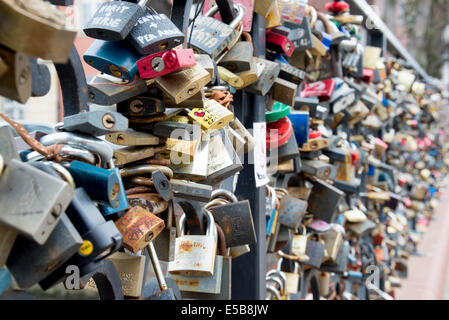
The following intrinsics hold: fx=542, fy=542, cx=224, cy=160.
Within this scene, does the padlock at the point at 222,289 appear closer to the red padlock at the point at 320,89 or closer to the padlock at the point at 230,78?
the padlock at the point at 230,78

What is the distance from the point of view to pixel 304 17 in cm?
171

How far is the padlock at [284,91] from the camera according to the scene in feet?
4.85

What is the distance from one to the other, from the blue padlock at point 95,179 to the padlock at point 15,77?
12 cm

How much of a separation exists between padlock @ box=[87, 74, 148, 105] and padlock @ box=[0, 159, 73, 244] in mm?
369

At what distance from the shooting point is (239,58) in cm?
130

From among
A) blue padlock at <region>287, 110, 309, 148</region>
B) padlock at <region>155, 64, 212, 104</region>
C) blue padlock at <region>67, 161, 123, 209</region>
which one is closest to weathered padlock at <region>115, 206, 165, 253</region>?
blue padlock at <region>67, 161, 123, 209</region>

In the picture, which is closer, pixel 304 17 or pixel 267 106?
pixel 267 106

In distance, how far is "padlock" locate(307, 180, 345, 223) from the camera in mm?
1901

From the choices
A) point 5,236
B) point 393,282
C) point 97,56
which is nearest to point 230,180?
point 97,56

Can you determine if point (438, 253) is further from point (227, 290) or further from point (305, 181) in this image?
point (227, 290)

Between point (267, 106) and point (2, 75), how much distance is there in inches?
43.7

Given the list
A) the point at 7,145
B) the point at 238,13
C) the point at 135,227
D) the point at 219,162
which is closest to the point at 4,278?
the point at 7,145

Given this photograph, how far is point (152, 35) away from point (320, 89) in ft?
4.60

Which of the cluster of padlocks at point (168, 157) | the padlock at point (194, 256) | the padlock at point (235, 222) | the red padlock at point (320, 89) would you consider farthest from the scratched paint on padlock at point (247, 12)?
the red padlock at point (320, 89)
